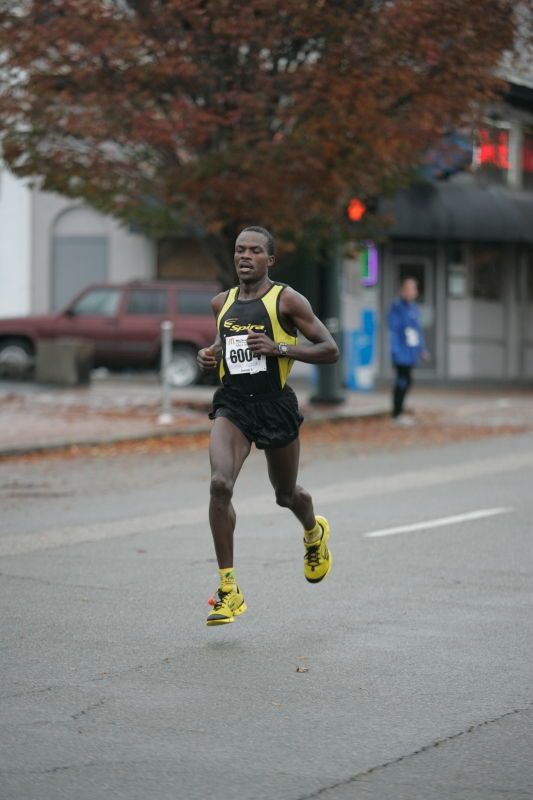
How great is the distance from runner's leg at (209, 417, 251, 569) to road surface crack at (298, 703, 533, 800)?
6.45 feet

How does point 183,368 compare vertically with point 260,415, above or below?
below

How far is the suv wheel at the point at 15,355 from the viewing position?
29234mm

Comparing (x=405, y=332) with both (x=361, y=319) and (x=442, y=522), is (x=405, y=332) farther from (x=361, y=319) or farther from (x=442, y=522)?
(x=361, y=319)

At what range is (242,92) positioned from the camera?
62.7ft

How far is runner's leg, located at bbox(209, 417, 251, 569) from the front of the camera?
773 centimetres

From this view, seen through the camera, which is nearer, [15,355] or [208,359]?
[208,359]

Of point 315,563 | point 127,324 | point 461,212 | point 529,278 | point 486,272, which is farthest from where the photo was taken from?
point 529,278

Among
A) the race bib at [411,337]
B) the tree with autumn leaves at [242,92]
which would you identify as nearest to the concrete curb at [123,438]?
the race bib at [411,337]

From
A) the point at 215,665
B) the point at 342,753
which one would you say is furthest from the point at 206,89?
the point at 342,753

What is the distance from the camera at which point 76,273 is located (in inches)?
1431

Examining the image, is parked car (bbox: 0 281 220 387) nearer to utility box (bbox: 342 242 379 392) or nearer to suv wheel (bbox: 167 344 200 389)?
suv wheel (bbox: 167 344 200 389)

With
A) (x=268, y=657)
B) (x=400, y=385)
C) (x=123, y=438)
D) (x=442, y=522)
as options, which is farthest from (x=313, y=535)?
→ (x=400, y=385)

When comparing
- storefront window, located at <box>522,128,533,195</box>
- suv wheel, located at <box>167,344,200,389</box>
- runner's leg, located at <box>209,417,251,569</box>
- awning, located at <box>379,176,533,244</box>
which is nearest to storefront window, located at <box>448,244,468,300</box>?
awning, located at <box>379,176,533,244</box>

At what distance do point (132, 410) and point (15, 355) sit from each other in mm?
8487
